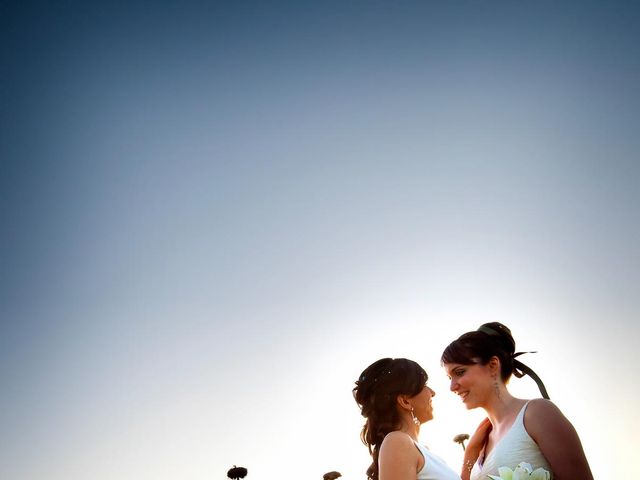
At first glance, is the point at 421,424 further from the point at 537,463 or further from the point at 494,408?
the point at 537,463

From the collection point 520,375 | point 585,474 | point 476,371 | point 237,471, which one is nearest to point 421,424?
point 476,371

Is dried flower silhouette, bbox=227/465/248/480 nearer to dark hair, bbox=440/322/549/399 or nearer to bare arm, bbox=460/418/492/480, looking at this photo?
bare arm, bbox=460/418/492/480

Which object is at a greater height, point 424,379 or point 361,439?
point 424,379

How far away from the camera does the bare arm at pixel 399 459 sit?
3.96 meters

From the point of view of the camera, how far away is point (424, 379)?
4988 millimetres

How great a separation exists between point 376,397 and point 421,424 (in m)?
0.52

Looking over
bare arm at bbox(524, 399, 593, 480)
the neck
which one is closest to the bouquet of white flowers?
bare arm at bbox(524, 399, 593, 480)

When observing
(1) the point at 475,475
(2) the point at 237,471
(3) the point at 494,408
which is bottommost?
(1) the point at 475,475

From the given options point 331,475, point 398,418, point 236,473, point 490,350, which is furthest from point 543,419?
point 236,473

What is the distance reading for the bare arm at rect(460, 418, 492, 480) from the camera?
4.78 metres

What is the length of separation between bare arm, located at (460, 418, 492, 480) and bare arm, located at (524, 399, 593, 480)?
2.85 ft

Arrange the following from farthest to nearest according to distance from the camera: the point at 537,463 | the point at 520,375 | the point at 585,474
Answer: the point at 520,375 < the point at 537,463 < the point at 585,474

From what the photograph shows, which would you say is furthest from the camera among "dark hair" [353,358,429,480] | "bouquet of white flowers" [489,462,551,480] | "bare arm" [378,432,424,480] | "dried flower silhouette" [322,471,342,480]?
"dried flower silhouette" [322,471,342,480]

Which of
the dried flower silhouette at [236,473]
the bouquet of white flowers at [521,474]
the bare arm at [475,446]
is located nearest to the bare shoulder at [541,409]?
the bare arm at [475,446]
